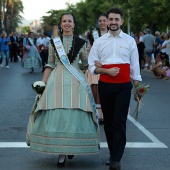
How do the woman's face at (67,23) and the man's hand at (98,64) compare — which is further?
the woman's face at (67,23)

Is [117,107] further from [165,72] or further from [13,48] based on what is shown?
[13,48]

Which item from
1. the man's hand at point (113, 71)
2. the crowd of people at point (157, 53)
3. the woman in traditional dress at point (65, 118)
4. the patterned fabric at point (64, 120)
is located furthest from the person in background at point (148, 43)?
the man's hand at point (113, 71)

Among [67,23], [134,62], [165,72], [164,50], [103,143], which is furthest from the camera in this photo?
[164,50]

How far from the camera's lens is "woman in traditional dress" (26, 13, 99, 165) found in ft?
22.6

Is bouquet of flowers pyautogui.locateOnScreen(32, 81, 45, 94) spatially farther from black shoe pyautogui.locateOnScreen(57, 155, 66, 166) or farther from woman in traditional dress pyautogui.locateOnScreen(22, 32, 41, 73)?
woman in traditional dress pyautogui.locateOnScreen(22, 32, 41, 73)

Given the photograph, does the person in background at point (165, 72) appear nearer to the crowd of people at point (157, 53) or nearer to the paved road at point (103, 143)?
the crowd of people at point (157, 53)


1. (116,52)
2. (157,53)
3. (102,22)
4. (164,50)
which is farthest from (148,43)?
(116,52)

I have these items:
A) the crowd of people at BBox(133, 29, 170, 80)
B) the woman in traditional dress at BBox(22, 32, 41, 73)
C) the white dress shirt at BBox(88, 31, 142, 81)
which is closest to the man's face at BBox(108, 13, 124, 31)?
the white dress shirt at BBox(88, 31, 142, 81)

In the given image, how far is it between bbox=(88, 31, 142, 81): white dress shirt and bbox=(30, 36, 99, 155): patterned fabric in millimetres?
370

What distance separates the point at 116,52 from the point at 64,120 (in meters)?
0.96

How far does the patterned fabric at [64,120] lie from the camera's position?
22.6 feet

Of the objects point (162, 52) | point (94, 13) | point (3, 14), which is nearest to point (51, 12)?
point (3, 14)

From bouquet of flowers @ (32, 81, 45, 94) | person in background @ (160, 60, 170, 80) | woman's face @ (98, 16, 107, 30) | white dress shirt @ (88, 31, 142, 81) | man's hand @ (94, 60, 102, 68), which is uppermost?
woman's face @ (98, 16, 107, 30)

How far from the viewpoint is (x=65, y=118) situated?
6.96 meters
